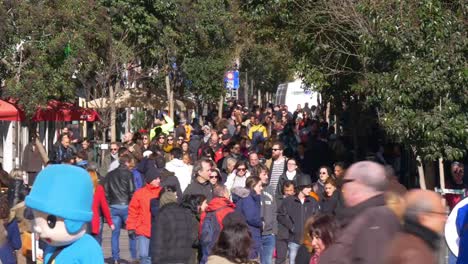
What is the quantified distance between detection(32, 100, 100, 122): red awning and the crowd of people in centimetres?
129

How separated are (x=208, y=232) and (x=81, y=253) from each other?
7566 millimetres

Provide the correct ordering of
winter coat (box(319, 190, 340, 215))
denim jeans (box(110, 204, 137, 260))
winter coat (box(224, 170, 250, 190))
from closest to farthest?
winter coat (box(319, 190, 340, 215)) → denim jeans (box(110, 204, 137, 260)) → winter coat (box(224, 170, 250, 190))

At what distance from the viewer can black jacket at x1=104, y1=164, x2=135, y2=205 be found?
17.3 meters

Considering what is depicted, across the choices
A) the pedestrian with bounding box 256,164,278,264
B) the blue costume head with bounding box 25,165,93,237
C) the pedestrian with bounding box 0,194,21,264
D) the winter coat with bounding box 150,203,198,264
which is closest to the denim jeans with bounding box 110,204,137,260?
the pedestrian with bounding box 256,164,278,264

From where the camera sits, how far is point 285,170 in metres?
20.1

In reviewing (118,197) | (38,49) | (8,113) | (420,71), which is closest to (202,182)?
(118,197)

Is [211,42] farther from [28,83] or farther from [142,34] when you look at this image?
[28,83]

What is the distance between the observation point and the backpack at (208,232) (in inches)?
513

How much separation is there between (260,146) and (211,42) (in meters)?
14.1

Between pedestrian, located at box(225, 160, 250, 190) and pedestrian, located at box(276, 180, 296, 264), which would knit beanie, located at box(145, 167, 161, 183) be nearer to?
pedestrian, located at box(225, 160, 250, 190)

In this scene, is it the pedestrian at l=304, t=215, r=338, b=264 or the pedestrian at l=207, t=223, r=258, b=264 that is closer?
the pedestrian at l=304, t=215, r=338, b=264

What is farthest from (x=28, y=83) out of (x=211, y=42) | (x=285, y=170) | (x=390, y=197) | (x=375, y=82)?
(x=390, y=197)

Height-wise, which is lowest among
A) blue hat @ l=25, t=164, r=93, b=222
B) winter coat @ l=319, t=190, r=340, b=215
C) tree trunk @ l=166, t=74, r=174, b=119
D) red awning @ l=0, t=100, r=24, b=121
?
winter coat @ l=319, t=190, r=340, b=215

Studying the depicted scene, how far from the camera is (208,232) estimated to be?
13.1 metres
